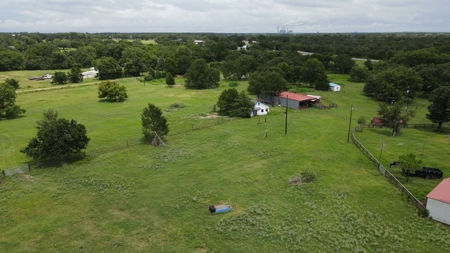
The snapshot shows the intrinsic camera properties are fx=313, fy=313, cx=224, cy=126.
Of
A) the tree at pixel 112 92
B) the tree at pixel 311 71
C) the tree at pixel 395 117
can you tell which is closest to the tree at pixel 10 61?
the tree at pixel 112 92

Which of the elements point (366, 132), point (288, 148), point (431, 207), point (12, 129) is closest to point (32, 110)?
point (12, 129)

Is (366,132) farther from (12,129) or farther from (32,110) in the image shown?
(32,110)

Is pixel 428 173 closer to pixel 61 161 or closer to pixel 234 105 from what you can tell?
pixel 234 105

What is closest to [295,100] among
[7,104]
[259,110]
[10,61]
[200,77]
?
[259,110]

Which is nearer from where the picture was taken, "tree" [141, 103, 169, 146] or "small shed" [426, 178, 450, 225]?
"small shed" [426, 178, 450, 225]

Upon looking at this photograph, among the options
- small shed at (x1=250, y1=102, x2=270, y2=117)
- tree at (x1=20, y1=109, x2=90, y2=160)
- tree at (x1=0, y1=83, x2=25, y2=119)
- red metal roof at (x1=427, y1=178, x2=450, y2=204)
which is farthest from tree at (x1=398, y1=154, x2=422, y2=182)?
tree at (x1=0, y1=83, x2=25, y2=119)

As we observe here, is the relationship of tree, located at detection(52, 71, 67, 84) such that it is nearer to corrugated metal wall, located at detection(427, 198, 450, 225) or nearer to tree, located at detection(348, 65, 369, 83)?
tree, located at detection(348, 65, 369, 83)

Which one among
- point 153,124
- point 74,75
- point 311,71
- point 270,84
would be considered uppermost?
point 311,71
